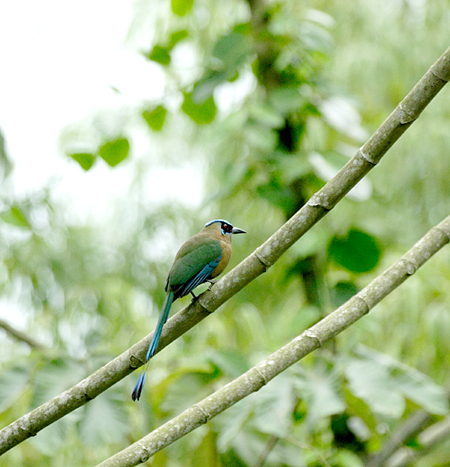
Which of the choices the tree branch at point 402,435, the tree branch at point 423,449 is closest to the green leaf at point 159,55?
the tree branch at point 402,435

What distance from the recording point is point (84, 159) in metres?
2.27

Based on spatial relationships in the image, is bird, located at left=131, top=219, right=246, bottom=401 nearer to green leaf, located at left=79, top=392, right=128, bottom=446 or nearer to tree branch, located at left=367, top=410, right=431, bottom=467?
green leaf, located at left=79, top=392, right=128, bottom=446

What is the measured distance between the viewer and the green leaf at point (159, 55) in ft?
8.14

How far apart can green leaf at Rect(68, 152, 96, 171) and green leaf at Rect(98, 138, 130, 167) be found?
4.2 inches

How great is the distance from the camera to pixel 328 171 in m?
2.43

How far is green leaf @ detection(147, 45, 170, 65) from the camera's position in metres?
2.48

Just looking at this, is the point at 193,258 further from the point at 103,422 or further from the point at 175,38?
the point at 175,38

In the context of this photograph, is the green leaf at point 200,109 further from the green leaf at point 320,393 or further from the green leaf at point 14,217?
the green leaf at point 320,393

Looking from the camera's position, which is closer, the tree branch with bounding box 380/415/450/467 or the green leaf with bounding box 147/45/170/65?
the green leaf with bounding box 147/45/170/65

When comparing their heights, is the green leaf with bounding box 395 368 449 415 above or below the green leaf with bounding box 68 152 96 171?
above

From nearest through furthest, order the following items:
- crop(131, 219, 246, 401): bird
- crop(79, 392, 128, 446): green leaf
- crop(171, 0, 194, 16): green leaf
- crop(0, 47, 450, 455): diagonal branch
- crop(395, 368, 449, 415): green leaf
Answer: crop(0, 47, 450, 455): diagonal branch → crop(131, 219, 246, 401): bird → crop(79, 392, 128, 446): green leaf → crop(395, 368, 449, 415): green leaf → crop(171, 0, 194, 16): green leaf

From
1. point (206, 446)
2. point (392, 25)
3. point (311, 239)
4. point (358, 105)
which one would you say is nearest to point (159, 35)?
point (358, 105)

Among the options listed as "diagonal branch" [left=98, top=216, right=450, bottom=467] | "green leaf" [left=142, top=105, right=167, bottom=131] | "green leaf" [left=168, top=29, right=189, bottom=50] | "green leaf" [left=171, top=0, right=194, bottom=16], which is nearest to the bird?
"diagonal branch" [left=98, top=216, right=450, bottom=467]

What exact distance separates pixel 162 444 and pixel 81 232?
3.57 m
